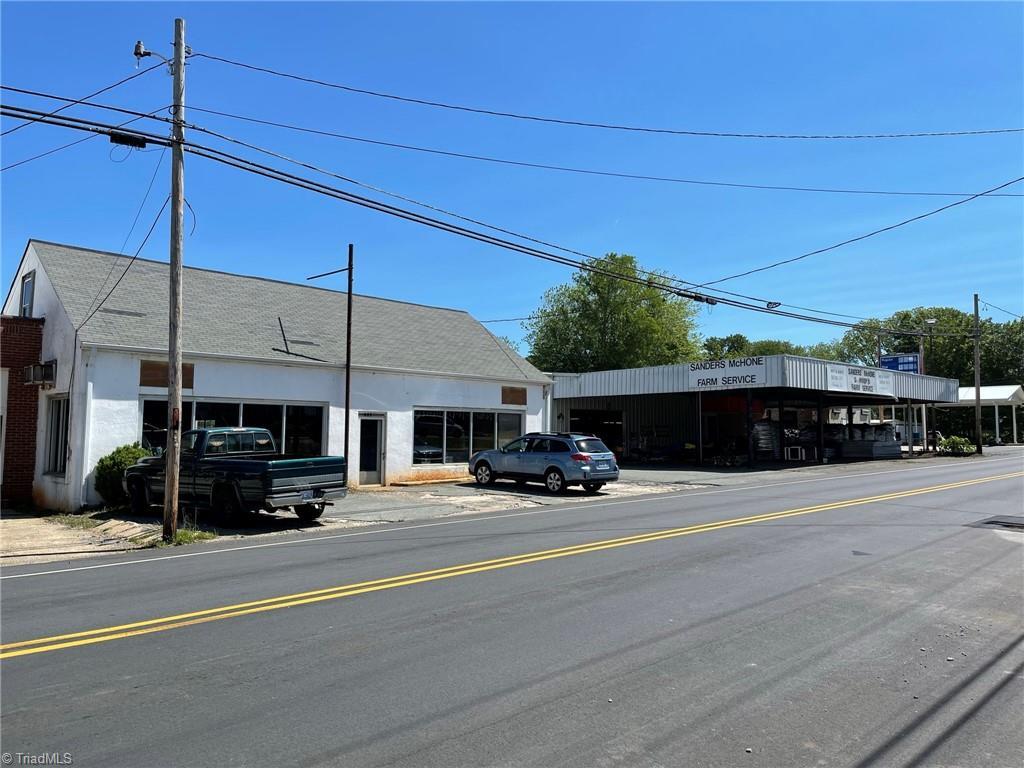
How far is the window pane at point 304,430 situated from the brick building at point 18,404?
6498 millimetres

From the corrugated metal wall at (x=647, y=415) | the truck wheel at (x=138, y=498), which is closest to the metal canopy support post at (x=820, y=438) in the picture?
the corrugated metal wall at (x=647, y=415)

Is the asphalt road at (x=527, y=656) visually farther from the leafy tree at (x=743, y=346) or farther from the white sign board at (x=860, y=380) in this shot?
the leafy tree at (x=743, y=346)

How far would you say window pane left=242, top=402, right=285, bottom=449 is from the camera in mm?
20266

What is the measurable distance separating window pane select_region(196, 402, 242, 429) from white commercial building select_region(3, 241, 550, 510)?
32mm

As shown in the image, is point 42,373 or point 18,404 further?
point 18,404

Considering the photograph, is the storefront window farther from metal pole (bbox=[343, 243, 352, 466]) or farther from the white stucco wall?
metal pole (bbox=[343, 243, 352, 466])

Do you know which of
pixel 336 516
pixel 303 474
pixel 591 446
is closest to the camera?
pixel 303 474

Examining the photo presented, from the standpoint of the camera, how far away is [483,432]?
26.5 metres

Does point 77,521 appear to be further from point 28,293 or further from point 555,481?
point 555,481

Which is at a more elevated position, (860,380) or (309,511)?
A: (860,380)

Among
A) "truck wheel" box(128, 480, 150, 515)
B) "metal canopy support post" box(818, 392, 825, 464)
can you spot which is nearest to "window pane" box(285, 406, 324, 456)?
"truck wheel" box(128, 480, 150, 515)

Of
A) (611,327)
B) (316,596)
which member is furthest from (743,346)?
(316,596)

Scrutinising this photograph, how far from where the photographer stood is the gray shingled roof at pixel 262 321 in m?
19.2

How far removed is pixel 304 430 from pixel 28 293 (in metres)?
8.87
